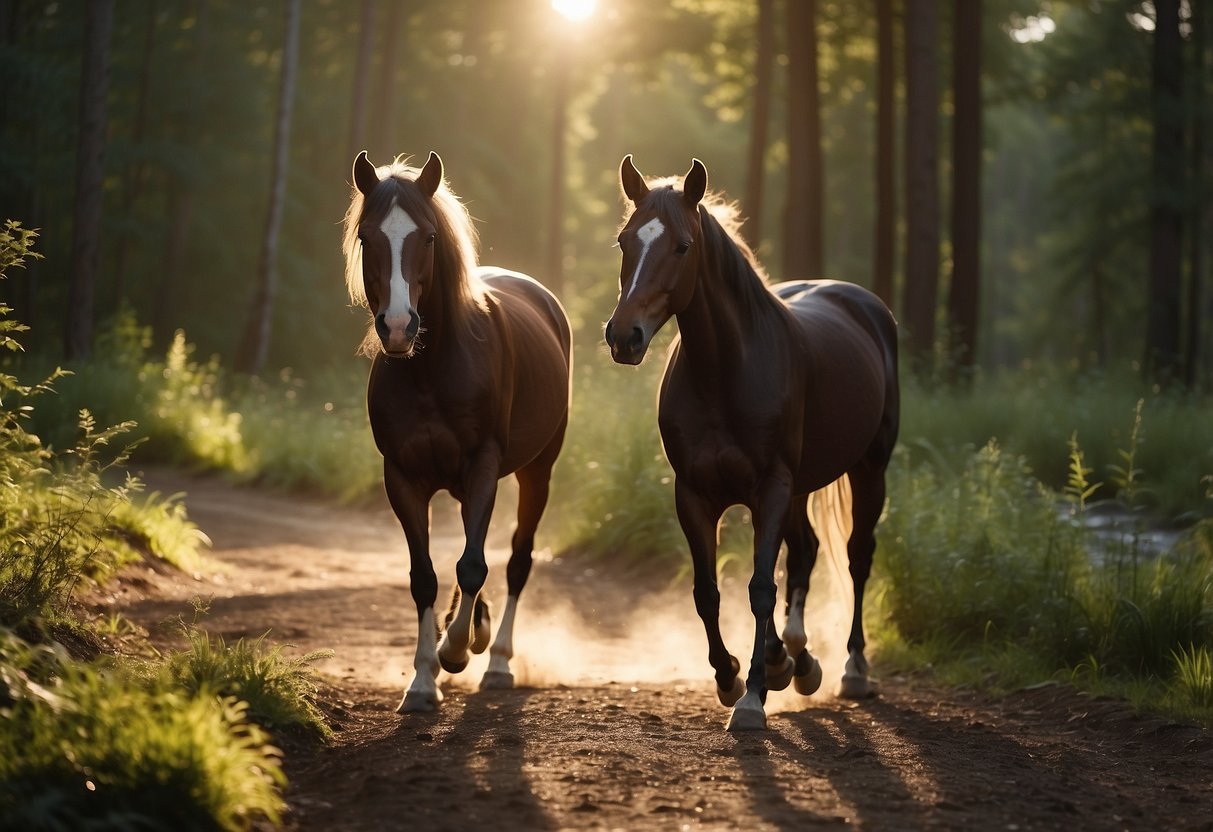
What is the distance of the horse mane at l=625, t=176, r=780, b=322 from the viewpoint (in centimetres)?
619

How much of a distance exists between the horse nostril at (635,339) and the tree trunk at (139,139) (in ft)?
80.8

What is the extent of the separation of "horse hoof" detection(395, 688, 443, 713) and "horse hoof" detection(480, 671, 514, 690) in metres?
0.87

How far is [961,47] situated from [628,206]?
14728 millimetres

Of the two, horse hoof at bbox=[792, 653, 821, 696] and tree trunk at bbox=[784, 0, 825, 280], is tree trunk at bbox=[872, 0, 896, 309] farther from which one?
horse hoof at bbox=[792, 653, 821, 696]

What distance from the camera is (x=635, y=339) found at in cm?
577

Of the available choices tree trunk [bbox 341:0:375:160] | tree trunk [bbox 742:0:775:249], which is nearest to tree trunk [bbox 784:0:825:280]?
tree trunk [bbox 742:0:775:249]

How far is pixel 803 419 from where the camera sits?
6.92 meters

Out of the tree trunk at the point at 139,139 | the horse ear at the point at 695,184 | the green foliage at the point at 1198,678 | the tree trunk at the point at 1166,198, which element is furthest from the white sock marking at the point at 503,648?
the tree trunk at the point at 139,139

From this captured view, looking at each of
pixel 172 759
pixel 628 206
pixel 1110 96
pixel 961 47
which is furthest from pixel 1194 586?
pixel 1110 96

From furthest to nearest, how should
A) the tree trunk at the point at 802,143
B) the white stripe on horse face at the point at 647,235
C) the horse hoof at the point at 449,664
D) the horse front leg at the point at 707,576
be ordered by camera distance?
the tree trunk at the point at 802,143 < the horse hoof at the point at 449,664 < the horse front leg at the point at 707,576 < the white stripe on horse face at the point at 647,235

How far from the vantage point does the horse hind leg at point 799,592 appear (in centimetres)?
736

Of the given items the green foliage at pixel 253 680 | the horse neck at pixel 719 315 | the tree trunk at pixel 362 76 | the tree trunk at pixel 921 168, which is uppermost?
the tree trunk at pixel 362 76

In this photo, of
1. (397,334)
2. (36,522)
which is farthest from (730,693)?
(36,522)

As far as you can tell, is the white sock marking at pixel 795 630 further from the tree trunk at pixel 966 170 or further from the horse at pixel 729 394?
the tree trunk at pixel 966 170
